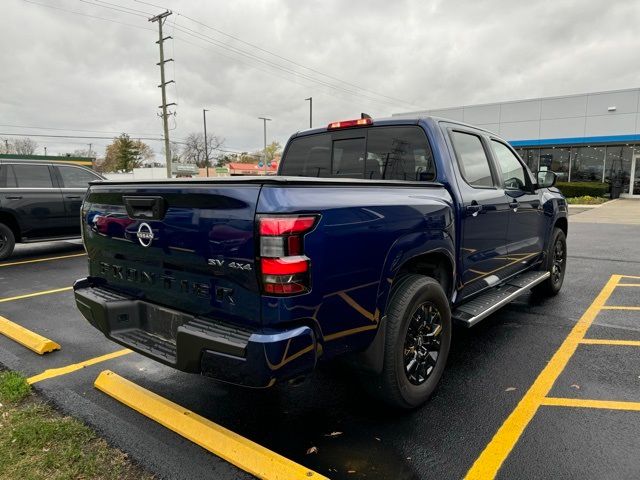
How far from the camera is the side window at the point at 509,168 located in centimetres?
448

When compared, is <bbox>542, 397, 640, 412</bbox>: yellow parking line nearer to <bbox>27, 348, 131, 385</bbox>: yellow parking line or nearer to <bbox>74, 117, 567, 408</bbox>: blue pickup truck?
<bbox>74, 117, 567, 408</bbox>: blue pickup truck

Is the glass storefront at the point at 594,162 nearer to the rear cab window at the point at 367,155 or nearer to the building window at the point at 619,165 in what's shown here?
the building window at the point at 619,165

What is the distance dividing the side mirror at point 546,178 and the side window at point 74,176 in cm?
793

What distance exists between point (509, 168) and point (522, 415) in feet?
8.72

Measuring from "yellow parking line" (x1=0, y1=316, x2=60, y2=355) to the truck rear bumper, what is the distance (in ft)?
5.49

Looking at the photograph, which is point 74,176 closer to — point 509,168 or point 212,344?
point 509,168

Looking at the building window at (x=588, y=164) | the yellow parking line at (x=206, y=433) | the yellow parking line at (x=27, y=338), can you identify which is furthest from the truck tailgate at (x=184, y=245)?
the building window at (x=588, y=164)

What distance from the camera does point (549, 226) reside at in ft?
17.7

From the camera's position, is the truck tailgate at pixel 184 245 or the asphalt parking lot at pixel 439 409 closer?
the truck tailgate at pixel 184 245

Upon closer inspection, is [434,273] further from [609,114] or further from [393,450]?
[609,114]

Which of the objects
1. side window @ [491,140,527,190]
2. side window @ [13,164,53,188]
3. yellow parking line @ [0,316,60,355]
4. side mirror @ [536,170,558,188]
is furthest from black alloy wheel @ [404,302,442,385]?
side window @ [13,164,53,188]

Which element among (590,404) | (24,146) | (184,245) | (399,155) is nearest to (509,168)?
(399,155)

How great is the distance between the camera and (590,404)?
3.08 meters

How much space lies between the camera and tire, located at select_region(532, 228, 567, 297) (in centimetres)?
547
